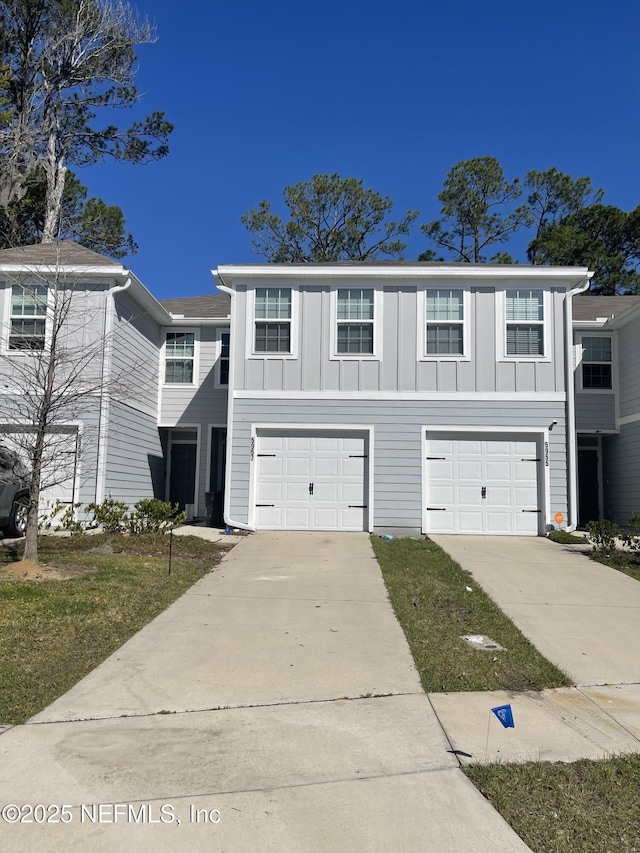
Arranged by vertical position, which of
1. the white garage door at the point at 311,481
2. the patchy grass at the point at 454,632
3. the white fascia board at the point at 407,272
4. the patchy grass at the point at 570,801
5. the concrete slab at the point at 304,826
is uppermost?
the white fascia board at the point at 407,272

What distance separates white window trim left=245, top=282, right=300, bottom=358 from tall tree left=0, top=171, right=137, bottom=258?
40.1 feet

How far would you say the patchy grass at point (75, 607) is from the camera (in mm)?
4541

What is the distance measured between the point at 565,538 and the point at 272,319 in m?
7.06

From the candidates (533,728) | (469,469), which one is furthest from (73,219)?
(533,728)

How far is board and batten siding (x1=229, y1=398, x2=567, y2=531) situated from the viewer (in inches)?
494

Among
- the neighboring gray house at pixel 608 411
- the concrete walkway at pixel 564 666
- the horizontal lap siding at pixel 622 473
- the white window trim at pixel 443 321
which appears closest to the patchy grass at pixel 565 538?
the concrete walkway at pixel 564 666

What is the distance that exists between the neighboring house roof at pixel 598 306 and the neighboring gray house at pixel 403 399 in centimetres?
278

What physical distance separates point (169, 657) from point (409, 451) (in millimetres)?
8241

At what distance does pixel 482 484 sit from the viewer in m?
12.7

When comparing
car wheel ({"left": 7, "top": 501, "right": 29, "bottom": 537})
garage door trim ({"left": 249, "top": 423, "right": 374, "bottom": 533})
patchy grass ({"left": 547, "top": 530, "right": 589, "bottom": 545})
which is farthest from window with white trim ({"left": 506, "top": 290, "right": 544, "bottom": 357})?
car wheel ({"left": 7, "top": 501, "right": 29, "bottom": 537})

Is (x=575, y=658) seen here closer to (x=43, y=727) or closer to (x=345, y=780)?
(x=345, y=780)

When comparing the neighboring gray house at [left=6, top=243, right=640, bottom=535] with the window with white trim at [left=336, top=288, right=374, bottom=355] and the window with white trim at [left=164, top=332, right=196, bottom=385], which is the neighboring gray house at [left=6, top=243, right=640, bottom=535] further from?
the window with white trim at [left=164, top=332, right=196, bottom=385]

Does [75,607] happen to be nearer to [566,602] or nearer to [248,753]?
[248,753]

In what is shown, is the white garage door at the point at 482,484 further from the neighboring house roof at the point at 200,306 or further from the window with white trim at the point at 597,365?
the neighboring house roof at the point at 200,306
